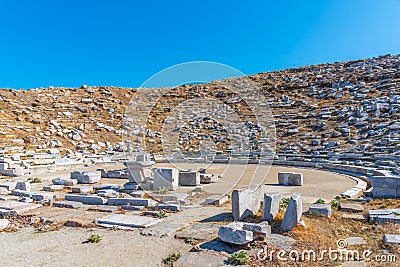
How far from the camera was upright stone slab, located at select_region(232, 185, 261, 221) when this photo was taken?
720cm

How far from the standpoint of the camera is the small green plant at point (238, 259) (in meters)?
4.90

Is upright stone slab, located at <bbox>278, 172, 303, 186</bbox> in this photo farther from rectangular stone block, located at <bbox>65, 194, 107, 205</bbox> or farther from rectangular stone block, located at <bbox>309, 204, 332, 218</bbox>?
rectangular stone block, located at <bbox>65, 194, 107, 205</bbox>

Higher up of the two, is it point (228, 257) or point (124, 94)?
point (124, 94)

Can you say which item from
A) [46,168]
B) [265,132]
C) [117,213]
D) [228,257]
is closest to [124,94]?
[265,132]

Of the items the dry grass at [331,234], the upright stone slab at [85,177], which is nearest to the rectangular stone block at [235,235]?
the dry grass at [331,234]

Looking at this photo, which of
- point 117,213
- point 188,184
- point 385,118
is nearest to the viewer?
point 117,213

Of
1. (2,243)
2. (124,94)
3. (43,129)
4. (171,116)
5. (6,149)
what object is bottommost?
(2,243)

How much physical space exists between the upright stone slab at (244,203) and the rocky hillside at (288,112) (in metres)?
13.8

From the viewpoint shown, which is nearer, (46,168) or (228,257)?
(228,257)

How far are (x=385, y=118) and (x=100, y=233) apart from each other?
23.7 metres

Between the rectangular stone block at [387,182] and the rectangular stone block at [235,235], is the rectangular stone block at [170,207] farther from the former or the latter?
the rectangular stone block at [387,182]

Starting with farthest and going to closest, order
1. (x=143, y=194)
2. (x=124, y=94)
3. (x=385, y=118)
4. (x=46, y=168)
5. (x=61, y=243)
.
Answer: (x=124, y=94) < (x=385, y=118) < (x=46, y=168) < (x=143, y=194) < (x=61, y=243)

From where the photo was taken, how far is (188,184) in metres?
13.1

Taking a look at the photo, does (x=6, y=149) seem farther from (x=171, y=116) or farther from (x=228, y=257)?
(x=228, y=257)
